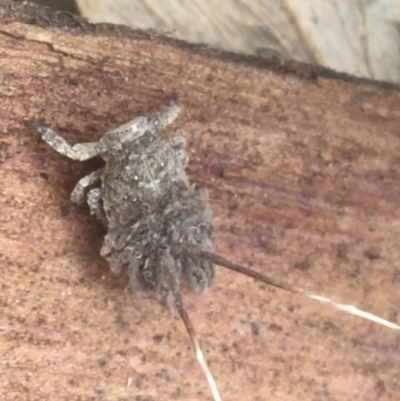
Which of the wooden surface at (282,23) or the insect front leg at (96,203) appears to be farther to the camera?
the wooden surface at (282,23)

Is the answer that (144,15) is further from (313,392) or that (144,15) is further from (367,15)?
(313,392)

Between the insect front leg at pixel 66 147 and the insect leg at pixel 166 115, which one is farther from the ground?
the insect front leg at pixel 66 147

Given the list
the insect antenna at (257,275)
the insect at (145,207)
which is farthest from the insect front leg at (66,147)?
the insect antenna at (257,275)

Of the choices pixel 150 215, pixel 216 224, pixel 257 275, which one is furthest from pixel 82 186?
pixel 257 275

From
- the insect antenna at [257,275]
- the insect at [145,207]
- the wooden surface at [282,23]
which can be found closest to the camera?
the insect antenna at [257,275]

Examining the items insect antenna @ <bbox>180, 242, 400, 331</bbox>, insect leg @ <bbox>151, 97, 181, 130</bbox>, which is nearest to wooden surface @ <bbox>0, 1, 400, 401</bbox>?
insect leg @ <bbox>151, 97, 181, 130</bbox>

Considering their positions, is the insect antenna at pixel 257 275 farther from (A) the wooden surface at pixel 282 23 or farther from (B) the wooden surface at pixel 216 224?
(A) the wooden surface at pixel 282 23

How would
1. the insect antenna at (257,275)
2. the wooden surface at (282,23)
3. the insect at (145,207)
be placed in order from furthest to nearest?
the wooden surface at (282,23) → the insect at (145,207) → the insect antenna at (257,275)

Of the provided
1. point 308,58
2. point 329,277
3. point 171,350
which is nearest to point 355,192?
point 329,277
